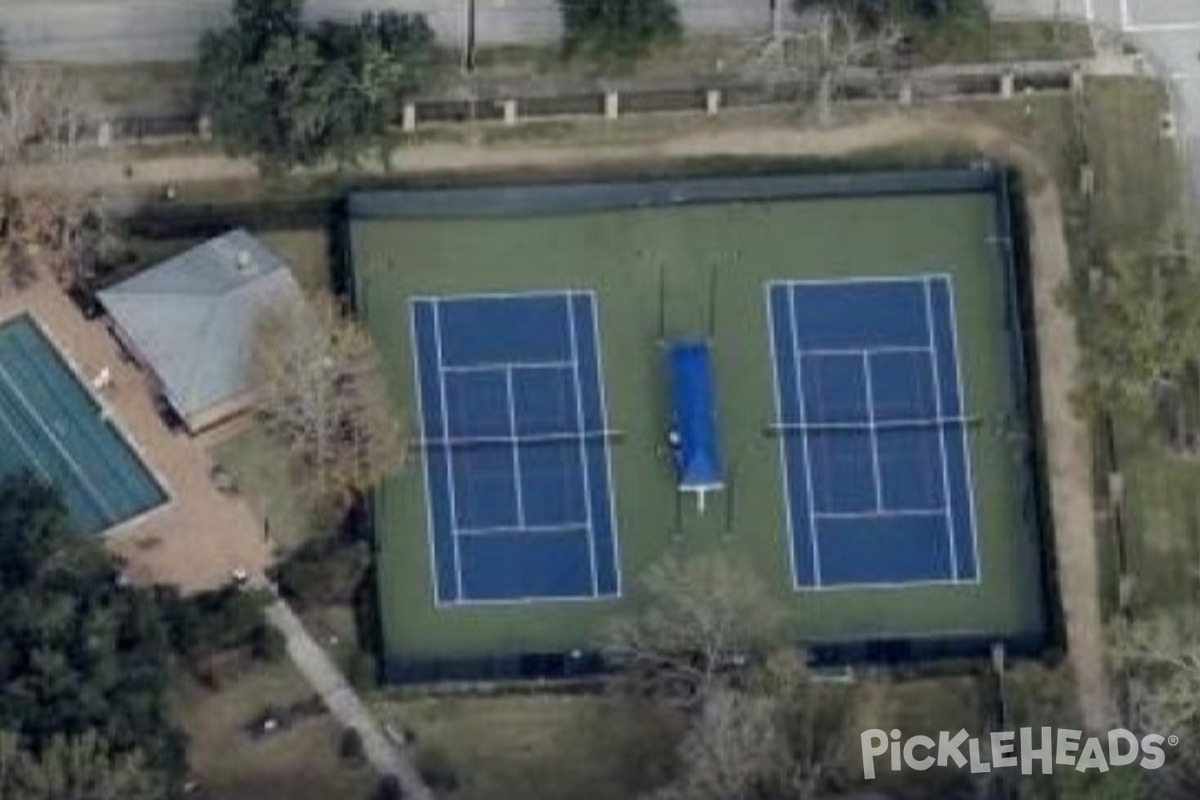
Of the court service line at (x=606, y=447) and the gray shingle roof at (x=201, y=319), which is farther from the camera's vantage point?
the court service line at (x=606, y=447)

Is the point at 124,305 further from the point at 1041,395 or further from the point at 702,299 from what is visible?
the point at 1041,395

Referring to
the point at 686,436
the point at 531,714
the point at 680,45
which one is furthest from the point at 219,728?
the point at 680,45

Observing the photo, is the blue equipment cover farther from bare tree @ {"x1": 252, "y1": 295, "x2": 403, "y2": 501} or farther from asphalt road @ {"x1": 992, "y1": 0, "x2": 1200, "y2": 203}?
asphalt road @ {"x1": 992, "y1": 0, "x2": 1200, "y2": 203}

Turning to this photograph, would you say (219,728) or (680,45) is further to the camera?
(680,45)

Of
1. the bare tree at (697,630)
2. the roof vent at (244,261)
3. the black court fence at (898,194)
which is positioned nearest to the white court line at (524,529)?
the bare tree at (697,630)

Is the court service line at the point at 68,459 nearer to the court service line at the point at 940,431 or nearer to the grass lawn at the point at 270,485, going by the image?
the grass lawn at the point at 270,485

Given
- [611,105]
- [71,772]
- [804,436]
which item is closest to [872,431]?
[804,436]

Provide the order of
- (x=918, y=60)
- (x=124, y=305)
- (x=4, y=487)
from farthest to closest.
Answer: (x=918, y=60) < (x=124, y=305) < (x=4, y=487)
